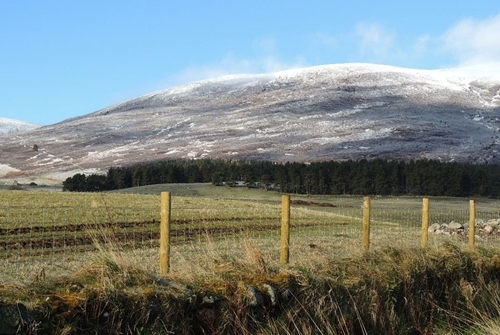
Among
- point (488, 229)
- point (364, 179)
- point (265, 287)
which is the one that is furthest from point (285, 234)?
point (364, 179)

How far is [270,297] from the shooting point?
343 inches

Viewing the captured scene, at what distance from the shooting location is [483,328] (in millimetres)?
9523

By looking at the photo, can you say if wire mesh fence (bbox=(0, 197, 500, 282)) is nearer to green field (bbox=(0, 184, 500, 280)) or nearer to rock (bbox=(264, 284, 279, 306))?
green field (bbox=(0, 184, 500, 280))

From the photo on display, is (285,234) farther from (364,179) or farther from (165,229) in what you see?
(364,179)

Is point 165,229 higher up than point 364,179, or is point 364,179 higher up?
point 364,179

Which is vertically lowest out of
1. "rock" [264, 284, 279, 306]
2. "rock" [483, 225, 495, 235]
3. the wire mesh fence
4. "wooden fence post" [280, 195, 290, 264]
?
"rock" [483, 225, 495, 235]

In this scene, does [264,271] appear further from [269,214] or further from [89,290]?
[269,214]

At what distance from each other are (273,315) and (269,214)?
29402 mm

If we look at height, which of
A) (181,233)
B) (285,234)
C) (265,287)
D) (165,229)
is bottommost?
(181,233)

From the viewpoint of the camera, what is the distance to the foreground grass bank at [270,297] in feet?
23.2

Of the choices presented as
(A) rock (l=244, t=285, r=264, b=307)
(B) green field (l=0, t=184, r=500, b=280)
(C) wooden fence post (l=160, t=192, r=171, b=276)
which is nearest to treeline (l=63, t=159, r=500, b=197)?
(B) green field (l=0, t=184, r=500, b=280)

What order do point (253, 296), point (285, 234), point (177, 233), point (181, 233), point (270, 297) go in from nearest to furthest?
point (253, 296), point (270, 297), point (285, 234), point (177, 233), point (181, 233)

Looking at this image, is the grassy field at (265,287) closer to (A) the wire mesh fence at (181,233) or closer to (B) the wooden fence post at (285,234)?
(B) the wooden fence post at (285,234)

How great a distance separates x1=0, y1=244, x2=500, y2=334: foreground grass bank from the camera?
707cm
